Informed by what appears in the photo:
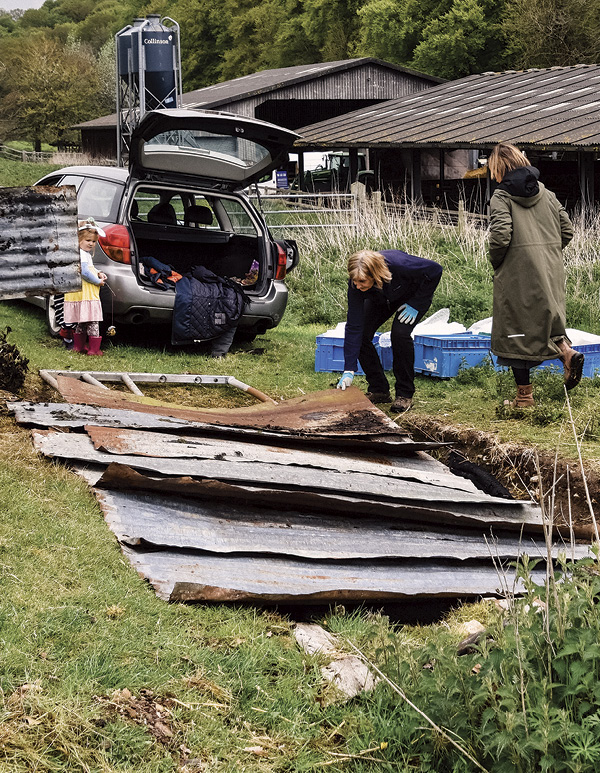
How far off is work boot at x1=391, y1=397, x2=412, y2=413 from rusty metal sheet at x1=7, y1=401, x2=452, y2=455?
67.7 inches

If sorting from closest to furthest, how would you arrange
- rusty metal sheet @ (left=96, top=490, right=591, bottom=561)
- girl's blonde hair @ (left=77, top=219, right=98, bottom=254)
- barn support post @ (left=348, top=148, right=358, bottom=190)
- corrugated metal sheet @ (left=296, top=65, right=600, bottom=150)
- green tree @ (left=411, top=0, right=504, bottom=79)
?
rusty metal sheet @ (left=96, top=490, right=591, bottom=561)
girl's blonde hair @ (left=77, top=219, right=98, bottom=254)
corrugated metal sheet @ (left=296, top=65, right=600, bottom=150)
barn support post @ (left=348, top=148, right=358, bottom=190)
green tree @ (left=411, top=0, right=504, bottom=79)

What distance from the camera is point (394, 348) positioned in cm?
805

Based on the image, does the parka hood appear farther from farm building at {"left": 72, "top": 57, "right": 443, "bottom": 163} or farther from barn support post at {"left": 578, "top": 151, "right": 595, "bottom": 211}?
farm building at {"left": 72, "top": 57, "right": 443, "bottom": 163}

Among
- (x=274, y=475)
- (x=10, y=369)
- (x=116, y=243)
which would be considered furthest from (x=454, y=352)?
(x=274, y=475)

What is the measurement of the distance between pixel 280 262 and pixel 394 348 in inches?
113

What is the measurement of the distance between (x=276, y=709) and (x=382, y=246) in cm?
1236

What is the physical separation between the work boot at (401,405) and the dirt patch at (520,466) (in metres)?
0.14

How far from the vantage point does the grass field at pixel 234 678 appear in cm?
284

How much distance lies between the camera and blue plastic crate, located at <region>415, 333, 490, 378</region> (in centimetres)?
910

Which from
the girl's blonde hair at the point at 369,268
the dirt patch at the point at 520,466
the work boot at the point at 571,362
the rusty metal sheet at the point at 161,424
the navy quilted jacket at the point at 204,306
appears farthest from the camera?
the navy quilted jacket at the point at 204,306

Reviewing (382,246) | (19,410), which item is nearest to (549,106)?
(382,246)

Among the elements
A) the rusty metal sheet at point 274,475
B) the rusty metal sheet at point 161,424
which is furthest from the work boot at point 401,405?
the rusty metal sheet at point 274,475

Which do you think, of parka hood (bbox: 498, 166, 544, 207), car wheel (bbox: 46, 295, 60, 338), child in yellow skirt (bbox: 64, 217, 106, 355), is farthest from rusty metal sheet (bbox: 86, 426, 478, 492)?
car wheel (bbox: 46, 295, 60, 338)

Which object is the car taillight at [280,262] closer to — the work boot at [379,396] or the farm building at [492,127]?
the work boot at [379,396]
